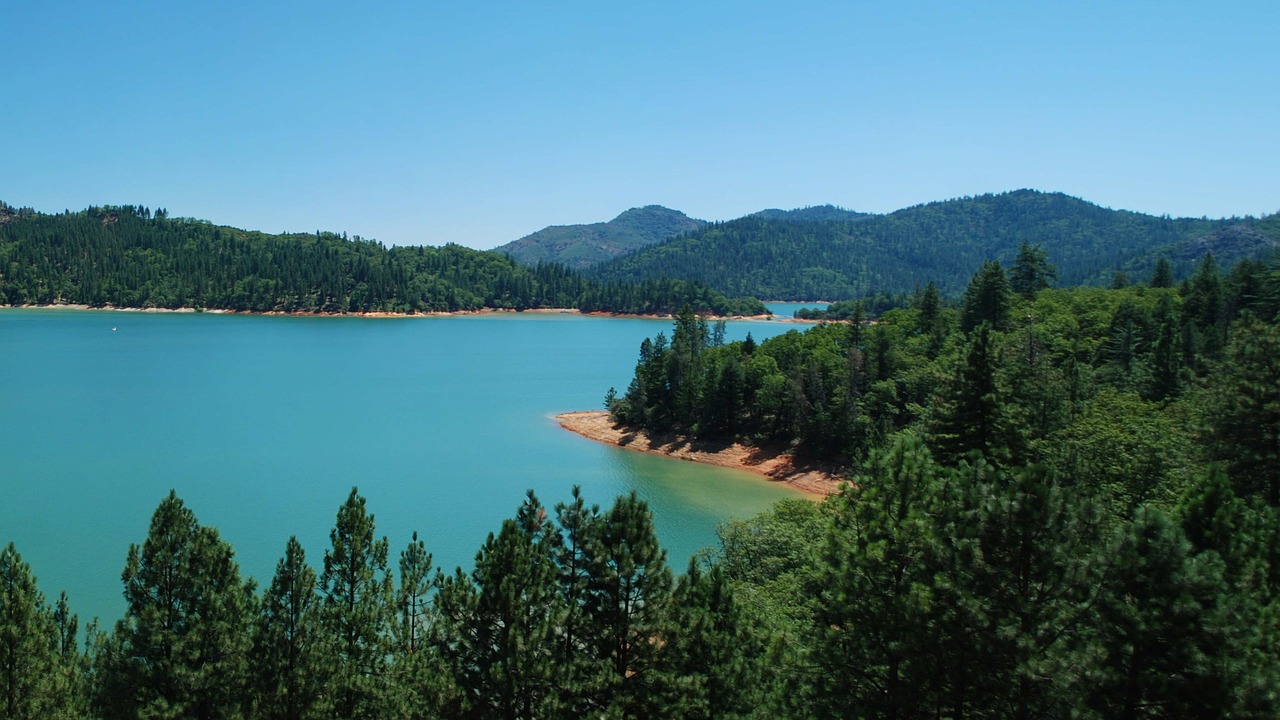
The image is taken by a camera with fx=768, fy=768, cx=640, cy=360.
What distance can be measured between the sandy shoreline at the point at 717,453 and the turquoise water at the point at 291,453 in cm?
135

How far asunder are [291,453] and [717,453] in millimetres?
26322

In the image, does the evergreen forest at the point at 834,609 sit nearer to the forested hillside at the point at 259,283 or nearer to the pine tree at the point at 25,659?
the pine tree at the point at 25,659

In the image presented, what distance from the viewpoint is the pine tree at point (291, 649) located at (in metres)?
13.0

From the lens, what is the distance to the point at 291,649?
13.3 metres

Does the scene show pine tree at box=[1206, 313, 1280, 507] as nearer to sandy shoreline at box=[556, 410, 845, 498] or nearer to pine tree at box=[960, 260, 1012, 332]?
sandy shoreline at box=[556, 410, 845, 498]

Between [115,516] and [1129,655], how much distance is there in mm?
37646

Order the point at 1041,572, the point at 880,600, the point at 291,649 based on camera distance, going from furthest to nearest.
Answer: the point at 291,649, the point at 880,600, the point at 1041,572

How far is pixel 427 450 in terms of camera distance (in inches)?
1919

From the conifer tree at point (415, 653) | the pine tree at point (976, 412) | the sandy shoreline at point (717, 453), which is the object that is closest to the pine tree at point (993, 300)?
the sandy shoreline at point (717, 453)

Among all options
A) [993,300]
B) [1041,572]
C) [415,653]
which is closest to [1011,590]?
[1041,572]

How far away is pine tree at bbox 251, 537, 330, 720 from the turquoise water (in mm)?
14683

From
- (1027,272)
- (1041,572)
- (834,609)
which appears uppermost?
(1027,272)

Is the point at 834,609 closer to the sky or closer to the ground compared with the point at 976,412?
closer to the ground

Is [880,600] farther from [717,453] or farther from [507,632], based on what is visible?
[717,453]
